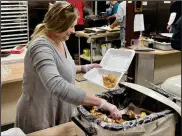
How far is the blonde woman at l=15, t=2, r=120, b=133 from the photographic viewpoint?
1.13m

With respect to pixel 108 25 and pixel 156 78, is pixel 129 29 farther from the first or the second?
pixel 108 25

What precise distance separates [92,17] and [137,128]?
442cm

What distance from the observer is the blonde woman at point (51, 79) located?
3.71ft

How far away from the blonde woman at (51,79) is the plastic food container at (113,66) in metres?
0.44

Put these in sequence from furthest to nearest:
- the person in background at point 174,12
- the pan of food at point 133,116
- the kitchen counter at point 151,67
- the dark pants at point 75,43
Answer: the dark pants at point 75,43, the kitchen counter at point 151,67, the person in background at point 174,12, the pan of food at point 133,116

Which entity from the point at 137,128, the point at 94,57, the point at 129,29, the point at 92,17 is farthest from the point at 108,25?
the point at 137,128

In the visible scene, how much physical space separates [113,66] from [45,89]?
77 centimetres

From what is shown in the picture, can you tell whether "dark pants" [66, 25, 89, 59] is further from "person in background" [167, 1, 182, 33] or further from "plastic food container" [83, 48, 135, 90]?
"plastic food container" [83, 48, 135, 90]

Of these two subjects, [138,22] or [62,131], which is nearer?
[62,131]

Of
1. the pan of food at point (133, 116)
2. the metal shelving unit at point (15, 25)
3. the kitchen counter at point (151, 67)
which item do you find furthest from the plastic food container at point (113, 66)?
the metal shelving unit at point (15, 25)

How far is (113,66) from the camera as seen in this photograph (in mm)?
1998

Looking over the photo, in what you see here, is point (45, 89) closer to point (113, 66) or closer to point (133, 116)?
point (133, 116)

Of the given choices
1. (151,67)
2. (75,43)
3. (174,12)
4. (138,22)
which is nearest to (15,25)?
(75,43)

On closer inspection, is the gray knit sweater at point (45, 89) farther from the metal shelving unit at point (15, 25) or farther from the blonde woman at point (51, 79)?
the metal shelving unit at point (15, 25)
